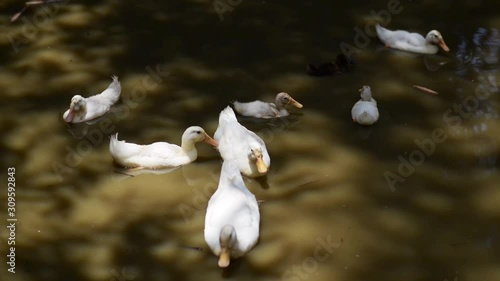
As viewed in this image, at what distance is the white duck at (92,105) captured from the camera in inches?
154

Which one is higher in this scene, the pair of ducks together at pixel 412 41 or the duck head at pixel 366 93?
the duck head at pixel 366 93

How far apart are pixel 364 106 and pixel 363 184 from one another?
626mm
